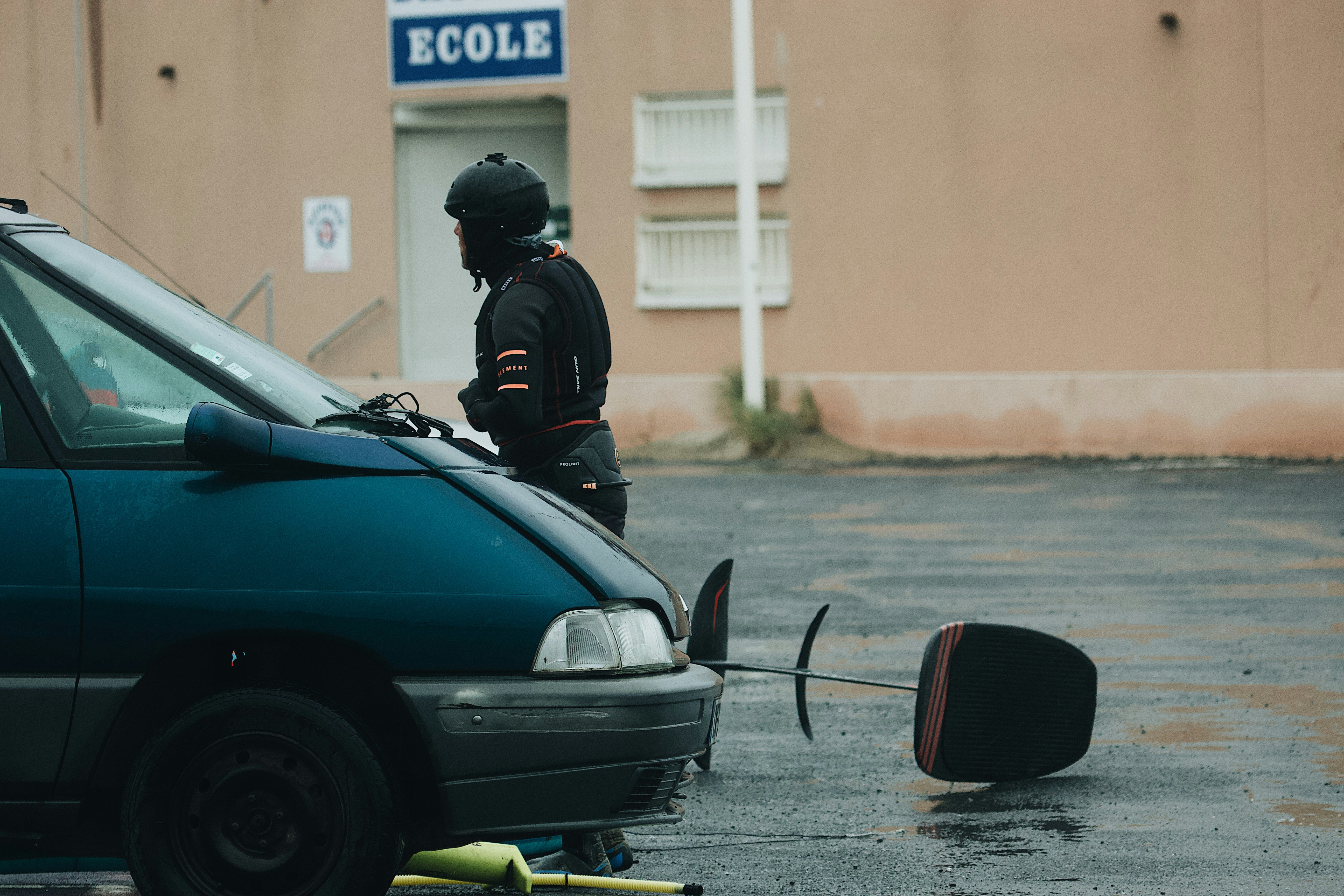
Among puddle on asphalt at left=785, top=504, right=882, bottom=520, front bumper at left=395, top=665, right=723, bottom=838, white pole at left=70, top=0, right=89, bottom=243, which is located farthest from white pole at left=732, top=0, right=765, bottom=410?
front bumper at left=395, top=665, right=723, bottom=838

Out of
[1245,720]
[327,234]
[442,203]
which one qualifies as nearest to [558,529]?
[1245,720]

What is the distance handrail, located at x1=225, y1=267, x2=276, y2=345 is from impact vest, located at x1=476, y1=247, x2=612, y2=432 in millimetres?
15157

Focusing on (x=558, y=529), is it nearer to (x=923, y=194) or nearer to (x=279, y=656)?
(x=279, y=656)

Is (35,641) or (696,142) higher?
(696,142)

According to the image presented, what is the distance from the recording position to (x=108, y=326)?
370 centimetres

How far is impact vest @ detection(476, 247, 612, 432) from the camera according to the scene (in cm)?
467

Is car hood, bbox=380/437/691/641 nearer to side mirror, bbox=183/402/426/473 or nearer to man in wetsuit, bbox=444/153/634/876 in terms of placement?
side mirror, bbox=183/402/426/473

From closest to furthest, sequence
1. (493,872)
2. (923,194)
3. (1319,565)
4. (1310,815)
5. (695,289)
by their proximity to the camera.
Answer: (493,872)
(1310,815)
(1319,565)
(923,194)
(695,289)

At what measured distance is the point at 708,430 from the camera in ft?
57.7

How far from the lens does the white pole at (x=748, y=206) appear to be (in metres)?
16.5

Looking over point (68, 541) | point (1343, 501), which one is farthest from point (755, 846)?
point (1343, 501)

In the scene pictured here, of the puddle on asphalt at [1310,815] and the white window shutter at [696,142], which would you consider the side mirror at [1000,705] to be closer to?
the puddle on asphalt at [1310,815]

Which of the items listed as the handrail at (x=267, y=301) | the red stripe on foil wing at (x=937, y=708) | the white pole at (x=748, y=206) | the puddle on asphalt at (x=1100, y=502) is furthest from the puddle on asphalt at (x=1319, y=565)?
the handrail at (x=267, y=301)

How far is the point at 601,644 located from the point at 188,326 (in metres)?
1.26
